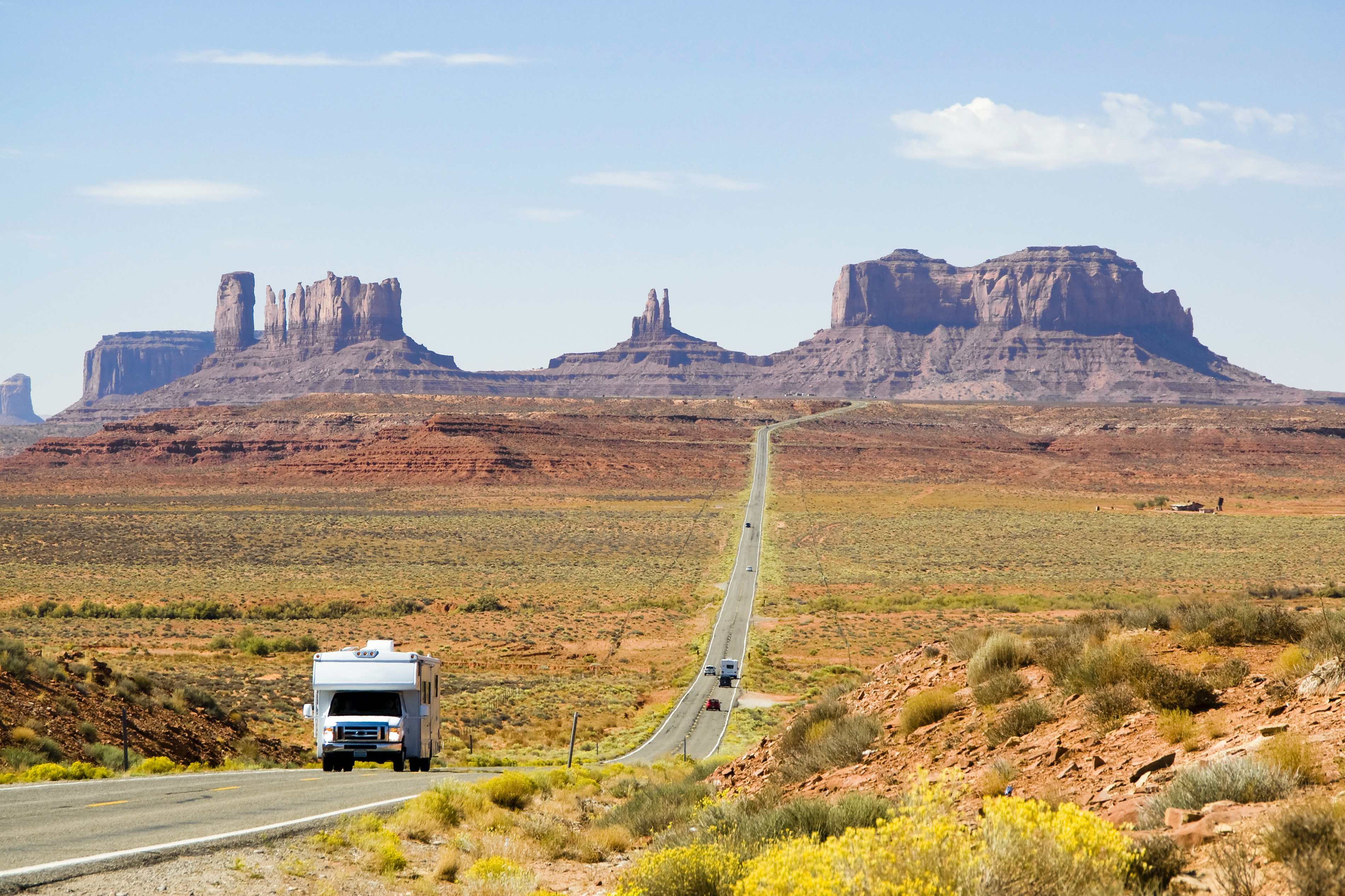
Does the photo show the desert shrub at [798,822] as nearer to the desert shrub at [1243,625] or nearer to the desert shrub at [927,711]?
the desert shrub at [927,711]

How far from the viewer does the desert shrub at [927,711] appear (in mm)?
12844

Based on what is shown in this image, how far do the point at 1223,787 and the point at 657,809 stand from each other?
6301 millimetres

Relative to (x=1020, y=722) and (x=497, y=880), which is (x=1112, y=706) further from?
(x=497, y=880)

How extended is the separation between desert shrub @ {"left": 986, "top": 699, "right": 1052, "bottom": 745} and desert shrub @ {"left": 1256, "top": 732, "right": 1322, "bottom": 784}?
11.0ft

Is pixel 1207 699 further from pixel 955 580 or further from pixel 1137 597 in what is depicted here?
Answer: pixel 955 580

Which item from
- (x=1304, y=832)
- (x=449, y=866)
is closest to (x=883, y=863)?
(x=1304, y=832)

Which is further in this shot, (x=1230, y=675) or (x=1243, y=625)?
(x=1243, y=625)

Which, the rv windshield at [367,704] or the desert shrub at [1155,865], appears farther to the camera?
the rv windshield at [367,704]

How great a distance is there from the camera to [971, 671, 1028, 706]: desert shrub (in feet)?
41.1

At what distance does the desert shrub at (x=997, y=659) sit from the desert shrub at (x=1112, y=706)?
250cm

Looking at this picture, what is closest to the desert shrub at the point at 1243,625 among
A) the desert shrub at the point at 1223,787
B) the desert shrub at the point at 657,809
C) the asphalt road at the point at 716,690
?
the desert shrub at the point at 1223,787

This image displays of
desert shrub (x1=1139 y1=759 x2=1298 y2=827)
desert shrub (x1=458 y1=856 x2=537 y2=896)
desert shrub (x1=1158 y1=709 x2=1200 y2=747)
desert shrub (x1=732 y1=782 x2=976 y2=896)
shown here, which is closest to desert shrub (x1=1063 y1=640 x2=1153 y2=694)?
desert shrub (x1=1158 y1=709 x2=1200 y2=747)

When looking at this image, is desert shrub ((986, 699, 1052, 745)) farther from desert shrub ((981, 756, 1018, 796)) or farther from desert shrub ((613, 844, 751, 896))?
desert shrub ((613, 844, 751, 896))

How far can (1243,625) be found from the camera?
1245 cm
